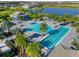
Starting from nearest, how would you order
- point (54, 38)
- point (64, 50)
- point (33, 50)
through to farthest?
point (33, 50)
point (64, 50)
point (54, 38)

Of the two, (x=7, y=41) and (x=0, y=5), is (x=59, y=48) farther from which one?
(x=0, y=5)

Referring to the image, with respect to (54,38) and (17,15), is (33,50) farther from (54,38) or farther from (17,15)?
(17,15)

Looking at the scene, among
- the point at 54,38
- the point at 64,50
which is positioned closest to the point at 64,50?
the point at 64,50

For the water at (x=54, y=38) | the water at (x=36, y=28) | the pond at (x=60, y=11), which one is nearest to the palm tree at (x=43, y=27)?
the water at (x=36, y=28)

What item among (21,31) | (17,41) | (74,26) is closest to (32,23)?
(21,31)

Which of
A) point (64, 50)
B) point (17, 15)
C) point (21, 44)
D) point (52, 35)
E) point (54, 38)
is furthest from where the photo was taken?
point (17, 15)

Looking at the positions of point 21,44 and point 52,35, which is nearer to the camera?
point 21,44
